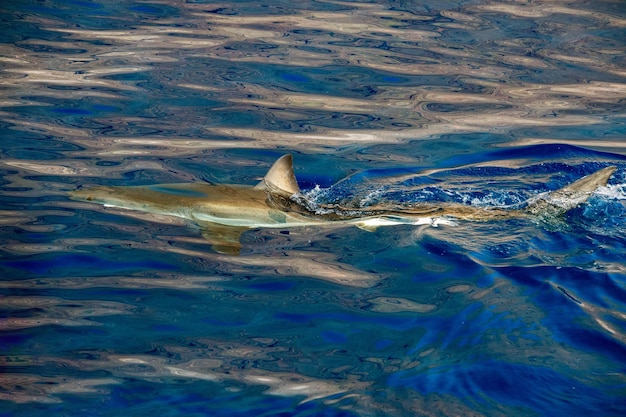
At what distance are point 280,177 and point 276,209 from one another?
0.45m

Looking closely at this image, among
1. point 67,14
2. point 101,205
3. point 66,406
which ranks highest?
point 67,14

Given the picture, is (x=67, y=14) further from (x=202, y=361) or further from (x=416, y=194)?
(x=202, y=361)

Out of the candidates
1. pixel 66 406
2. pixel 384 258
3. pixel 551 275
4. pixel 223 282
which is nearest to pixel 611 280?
pixel 551 275

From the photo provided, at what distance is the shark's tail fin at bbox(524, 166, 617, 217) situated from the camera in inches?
270

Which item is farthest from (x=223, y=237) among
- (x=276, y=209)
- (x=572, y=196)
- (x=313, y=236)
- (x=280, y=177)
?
(x=572, y=196)

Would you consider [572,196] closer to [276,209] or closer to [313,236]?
[313,236]

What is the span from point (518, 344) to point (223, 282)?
226cm

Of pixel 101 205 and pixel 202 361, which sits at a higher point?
pixel 101 205

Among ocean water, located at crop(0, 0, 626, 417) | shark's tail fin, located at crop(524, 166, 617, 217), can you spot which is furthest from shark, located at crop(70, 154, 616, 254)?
ocean water, located at crop(0, 0, 626, 417)

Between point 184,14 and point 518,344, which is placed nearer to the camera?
point 518,344

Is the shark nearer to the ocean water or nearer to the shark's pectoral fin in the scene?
the shark's pectoral fin

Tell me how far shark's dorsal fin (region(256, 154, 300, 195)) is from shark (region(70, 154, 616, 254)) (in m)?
0.17

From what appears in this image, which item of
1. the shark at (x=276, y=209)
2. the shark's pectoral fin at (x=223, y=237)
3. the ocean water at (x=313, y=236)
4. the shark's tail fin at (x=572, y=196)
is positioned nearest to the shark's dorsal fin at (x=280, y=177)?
the shark at (x=276, y=209)

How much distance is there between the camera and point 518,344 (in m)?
5.24
